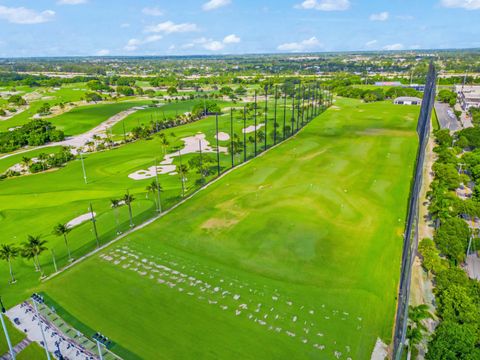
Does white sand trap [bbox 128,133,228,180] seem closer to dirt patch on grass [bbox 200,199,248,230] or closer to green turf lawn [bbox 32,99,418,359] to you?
green turf lawn [bbox 32,99,418,359]

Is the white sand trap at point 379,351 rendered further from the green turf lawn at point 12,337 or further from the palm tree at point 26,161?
the palm tree at point 26,161

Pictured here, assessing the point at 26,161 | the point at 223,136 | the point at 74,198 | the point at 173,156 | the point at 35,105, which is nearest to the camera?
the point at 74,198

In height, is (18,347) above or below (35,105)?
below

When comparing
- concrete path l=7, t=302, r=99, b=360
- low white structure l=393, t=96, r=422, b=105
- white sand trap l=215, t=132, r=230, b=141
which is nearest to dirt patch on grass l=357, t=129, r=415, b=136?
white sand trap l=215, t=132, r=230, b=141

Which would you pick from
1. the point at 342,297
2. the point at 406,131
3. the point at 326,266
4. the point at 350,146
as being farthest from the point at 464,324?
the point at 406,131

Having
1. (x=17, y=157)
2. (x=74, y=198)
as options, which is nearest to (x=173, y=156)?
(x=74, y=198)

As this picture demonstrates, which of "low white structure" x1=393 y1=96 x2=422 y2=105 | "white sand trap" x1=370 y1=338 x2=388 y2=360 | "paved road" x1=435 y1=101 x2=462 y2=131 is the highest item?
"low white structure" x1=393 y1=96 x2=422 y2=105

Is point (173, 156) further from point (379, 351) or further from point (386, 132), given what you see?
point (379, 351)
